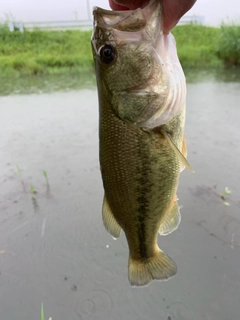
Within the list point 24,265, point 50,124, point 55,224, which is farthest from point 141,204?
point 50,124

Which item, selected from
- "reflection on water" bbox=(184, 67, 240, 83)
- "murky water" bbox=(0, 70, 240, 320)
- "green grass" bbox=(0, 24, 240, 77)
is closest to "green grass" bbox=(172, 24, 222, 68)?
"green grass" bbox=(0, 24, 240, 77)

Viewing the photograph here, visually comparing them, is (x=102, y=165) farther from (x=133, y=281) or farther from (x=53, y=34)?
(x=53, y=34)

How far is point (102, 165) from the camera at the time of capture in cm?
117

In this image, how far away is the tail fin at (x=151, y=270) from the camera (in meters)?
1.32

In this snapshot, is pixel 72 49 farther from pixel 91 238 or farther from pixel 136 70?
pixel 136 70

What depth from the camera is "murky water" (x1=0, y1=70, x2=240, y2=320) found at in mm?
2492

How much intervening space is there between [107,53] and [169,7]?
0.24m

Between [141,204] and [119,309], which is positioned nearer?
[141,204]

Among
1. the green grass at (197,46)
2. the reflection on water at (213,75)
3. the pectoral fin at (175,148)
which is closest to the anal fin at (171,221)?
the pectoral fin at (175,148)

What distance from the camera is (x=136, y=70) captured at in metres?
1.09

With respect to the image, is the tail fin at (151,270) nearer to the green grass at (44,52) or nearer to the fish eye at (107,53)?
the fish eye at (107,53)

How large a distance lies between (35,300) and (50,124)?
3.65 m

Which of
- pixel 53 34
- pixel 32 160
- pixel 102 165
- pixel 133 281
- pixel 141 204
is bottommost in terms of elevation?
pixel 53 34

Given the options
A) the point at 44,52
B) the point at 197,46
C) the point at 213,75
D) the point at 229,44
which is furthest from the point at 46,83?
the point at 229,44
